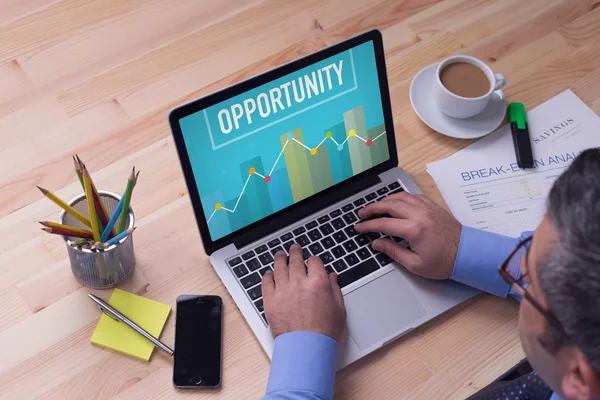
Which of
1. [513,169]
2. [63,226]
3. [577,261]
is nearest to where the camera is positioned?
[577,261]

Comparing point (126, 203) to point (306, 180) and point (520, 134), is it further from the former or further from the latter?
point (520, 134)

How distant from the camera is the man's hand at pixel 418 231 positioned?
3.38ft

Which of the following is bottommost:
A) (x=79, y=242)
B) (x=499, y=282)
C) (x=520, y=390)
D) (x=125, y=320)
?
(x=520, y=390)

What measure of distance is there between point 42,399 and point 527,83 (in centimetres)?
98

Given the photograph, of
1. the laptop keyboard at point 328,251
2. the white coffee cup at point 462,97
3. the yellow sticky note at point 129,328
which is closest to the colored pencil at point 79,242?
the yellow sticky note at point 129,328

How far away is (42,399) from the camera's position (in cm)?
96

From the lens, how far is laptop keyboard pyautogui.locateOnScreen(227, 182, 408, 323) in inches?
41.0

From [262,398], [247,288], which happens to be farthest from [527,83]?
[262,398]

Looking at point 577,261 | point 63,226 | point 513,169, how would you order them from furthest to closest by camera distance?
point 513,169 < point 63,226 < point 577,261

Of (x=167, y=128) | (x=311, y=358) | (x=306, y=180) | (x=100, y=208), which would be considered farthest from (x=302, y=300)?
(x=167, y=128)

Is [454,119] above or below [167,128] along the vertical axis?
below

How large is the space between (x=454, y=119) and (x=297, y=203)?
347mm

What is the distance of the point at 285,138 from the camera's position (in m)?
1.04

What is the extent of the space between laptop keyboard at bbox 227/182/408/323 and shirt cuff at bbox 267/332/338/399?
0.08 metres
